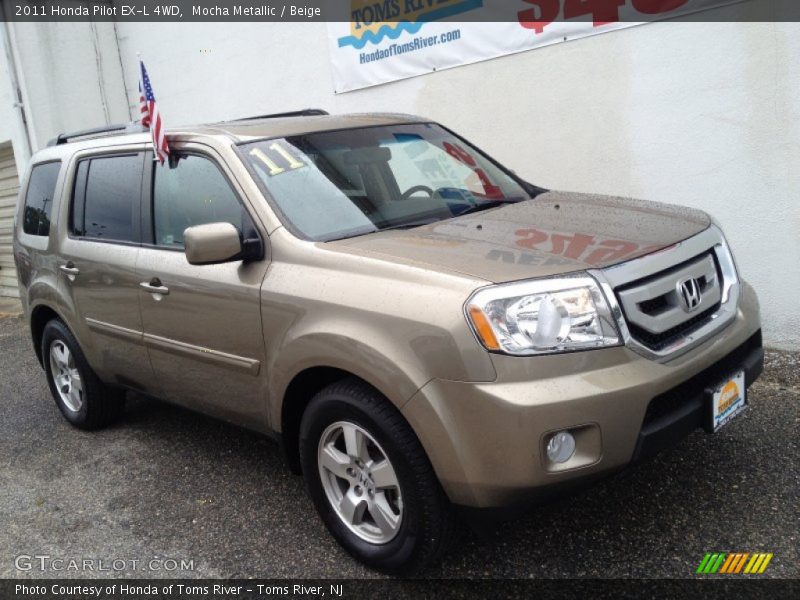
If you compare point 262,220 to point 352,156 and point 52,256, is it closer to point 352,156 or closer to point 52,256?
point 352,156

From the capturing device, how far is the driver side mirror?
2.98 meters

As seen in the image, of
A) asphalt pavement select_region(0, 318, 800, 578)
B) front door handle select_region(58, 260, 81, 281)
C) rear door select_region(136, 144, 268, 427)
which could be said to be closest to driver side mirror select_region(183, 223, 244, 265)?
rear door select_region(136, 144, 268, 427)

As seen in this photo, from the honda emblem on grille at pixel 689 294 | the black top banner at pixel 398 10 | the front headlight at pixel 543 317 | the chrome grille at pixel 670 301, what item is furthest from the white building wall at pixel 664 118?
the front headlight at pixel 543 317

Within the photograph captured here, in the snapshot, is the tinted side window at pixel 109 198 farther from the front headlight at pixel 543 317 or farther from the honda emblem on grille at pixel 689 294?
the honda emblem on grille at pixel 689 294

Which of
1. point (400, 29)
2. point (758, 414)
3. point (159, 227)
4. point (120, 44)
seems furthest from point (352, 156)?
point (120, 44)

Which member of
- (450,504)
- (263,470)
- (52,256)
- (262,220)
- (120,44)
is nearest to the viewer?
(450,504)

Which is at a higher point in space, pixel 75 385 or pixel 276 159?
pixel 276 159

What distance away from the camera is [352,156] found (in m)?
3.55

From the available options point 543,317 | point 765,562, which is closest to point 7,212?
point 543,317

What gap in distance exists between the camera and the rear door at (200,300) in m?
3.18

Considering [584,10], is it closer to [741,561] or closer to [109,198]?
[109,198]

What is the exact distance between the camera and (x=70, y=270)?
4332 millimetres

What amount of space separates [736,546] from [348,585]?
1.49m

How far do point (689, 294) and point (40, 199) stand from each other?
4101 mm
